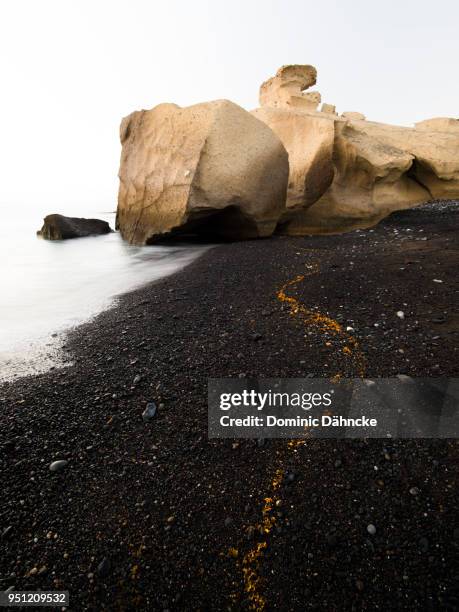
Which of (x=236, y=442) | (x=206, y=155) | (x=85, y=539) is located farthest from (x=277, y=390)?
(x=206, y=155)

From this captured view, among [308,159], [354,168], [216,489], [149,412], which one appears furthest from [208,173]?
[216,489]

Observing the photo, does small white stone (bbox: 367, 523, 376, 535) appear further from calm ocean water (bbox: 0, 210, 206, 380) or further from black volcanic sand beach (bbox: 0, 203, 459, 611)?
calm ocean water (bbox: 0, 210, 206, 380)

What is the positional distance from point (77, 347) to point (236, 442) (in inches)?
80.9

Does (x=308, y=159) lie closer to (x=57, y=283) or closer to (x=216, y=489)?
(x=57, y=283)

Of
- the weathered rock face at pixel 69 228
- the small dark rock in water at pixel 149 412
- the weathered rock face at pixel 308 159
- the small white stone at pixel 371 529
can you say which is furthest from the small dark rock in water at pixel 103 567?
the weathered rock face at pixel 69 228

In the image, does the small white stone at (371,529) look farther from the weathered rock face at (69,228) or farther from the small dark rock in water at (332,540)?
the weathered rock face at (69,228)

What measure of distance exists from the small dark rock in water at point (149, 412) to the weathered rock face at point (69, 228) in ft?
37.6

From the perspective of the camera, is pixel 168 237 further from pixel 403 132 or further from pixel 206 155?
pixel 403 132

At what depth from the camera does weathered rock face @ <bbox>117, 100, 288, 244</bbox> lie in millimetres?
7164

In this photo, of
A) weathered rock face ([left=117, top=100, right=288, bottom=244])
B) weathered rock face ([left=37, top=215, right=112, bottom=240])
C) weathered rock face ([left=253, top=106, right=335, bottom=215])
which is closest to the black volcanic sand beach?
weathered rock face ([left=117, top=100, right=288, bottom=244])

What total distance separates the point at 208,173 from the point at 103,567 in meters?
6.85

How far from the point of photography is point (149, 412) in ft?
7.70

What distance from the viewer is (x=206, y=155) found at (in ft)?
23.4

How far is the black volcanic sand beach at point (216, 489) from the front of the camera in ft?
4.78
